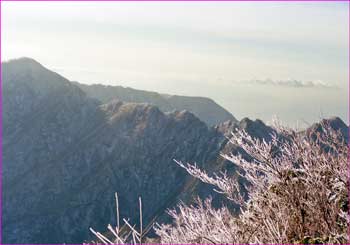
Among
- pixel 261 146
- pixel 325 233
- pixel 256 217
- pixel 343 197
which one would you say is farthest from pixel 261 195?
pixel 325 233

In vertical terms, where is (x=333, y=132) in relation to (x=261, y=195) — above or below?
above

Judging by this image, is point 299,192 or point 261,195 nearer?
point 299,192

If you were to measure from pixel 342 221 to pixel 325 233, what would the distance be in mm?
1467

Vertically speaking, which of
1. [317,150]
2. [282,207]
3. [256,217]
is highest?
[317,150]

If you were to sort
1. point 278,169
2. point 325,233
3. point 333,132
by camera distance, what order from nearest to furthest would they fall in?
1. point 325,233
2. point 278,169
3. point 333,132

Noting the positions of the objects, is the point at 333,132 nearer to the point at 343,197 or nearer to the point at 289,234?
the point at 343,197

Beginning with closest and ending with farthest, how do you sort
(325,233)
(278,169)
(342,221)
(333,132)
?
(325,233), (342,221), (278,169), (333,132)

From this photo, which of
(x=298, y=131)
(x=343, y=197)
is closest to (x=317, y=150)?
(x=298, y=131)

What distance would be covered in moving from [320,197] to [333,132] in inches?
152

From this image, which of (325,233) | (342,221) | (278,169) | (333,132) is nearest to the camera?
(325,233)

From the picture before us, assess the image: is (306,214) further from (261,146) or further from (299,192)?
(261,146)

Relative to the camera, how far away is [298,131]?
1452cm

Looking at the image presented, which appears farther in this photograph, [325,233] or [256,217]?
[256,217]

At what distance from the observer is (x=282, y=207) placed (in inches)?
507
